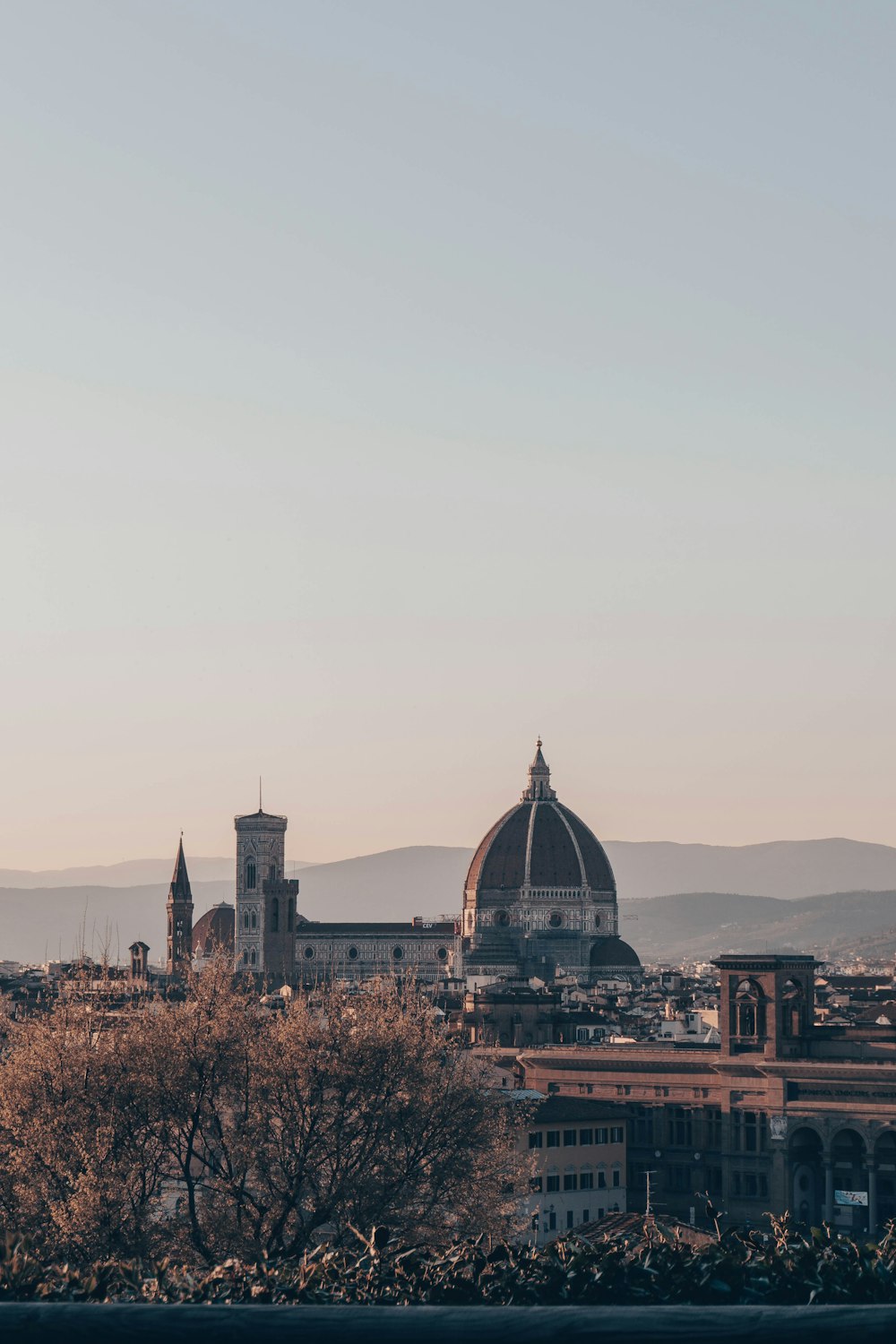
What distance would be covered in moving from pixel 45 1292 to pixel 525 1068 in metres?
90.3

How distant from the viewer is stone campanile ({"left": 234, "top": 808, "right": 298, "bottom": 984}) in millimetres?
197375

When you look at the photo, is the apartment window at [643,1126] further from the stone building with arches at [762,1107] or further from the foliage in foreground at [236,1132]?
the foliage in foreground at [236,1132]

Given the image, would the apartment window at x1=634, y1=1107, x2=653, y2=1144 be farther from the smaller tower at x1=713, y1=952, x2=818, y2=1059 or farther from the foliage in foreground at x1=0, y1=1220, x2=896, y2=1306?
the foliage in foreground at x1=0, y1=1220, x2=896, y2=1306

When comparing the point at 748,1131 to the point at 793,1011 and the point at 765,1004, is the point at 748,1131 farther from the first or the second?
the point at 793,1011

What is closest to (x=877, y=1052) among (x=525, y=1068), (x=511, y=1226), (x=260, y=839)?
(x=525, y=1068)

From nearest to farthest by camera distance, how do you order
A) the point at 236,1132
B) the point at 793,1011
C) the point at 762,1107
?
the point at 236,1132 → the point at 762,1107 → the point at 793,1011

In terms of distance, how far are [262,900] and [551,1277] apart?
176m

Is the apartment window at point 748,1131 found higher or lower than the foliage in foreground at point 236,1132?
lower

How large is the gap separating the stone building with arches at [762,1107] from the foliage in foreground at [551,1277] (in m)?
63.8

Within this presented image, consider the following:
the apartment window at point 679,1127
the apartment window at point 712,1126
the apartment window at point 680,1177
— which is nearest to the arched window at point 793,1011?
the apartment window at point 712,1126

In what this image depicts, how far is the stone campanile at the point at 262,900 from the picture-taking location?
197 metres

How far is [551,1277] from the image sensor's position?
23203mm

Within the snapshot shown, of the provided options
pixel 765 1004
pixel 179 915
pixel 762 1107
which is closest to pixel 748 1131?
pixel 762 1107

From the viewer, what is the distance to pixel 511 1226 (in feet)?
168
